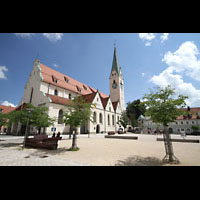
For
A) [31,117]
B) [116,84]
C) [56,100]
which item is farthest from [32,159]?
[116,84]

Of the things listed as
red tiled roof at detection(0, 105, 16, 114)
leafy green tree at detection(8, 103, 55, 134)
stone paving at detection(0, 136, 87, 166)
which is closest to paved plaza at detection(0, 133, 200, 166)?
stone paving at detection(0, 136, 87, 166)

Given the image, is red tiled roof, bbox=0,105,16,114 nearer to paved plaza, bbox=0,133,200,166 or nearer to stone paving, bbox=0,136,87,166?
paved plaza, bbox=0,133,200,166

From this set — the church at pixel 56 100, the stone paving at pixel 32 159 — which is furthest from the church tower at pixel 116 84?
the stone paving at pixel 32 159

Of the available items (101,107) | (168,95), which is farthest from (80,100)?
(101,107)

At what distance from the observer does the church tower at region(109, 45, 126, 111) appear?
161ft

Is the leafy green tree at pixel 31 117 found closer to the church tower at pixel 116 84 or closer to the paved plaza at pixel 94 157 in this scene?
the paved plaza at pixel 94 157

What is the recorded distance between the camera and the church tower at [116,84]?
49125mm

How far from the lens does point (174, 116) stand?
245 inches

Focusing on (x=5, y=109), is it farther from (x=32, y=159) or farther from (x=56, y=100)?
(x=32, y=159)

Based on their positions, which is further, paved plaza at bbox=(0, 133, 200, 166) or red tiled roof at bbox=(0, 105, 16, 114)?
red tiled roof at bbox=(0, 105, 16, 114)

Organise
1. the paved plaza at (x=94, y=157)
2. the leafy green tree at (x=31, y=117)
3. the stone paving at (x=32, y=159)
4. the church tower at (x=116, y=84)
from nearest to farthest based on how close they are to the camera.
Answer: the stone paving at (x=32, y=159)
the paved plaza at (x=94, y=157)
the leafy green tree at (x=31, y=117)
the church tower at (x=116, y=84)

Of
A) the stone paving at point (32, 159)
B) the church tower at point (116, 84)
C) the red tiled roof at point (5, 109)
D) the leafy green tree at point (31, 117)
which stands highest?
the church tower at point (116, 84)

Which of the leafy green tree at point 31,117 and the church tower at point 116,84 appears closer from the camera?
the leafy green tree at point 31,117
